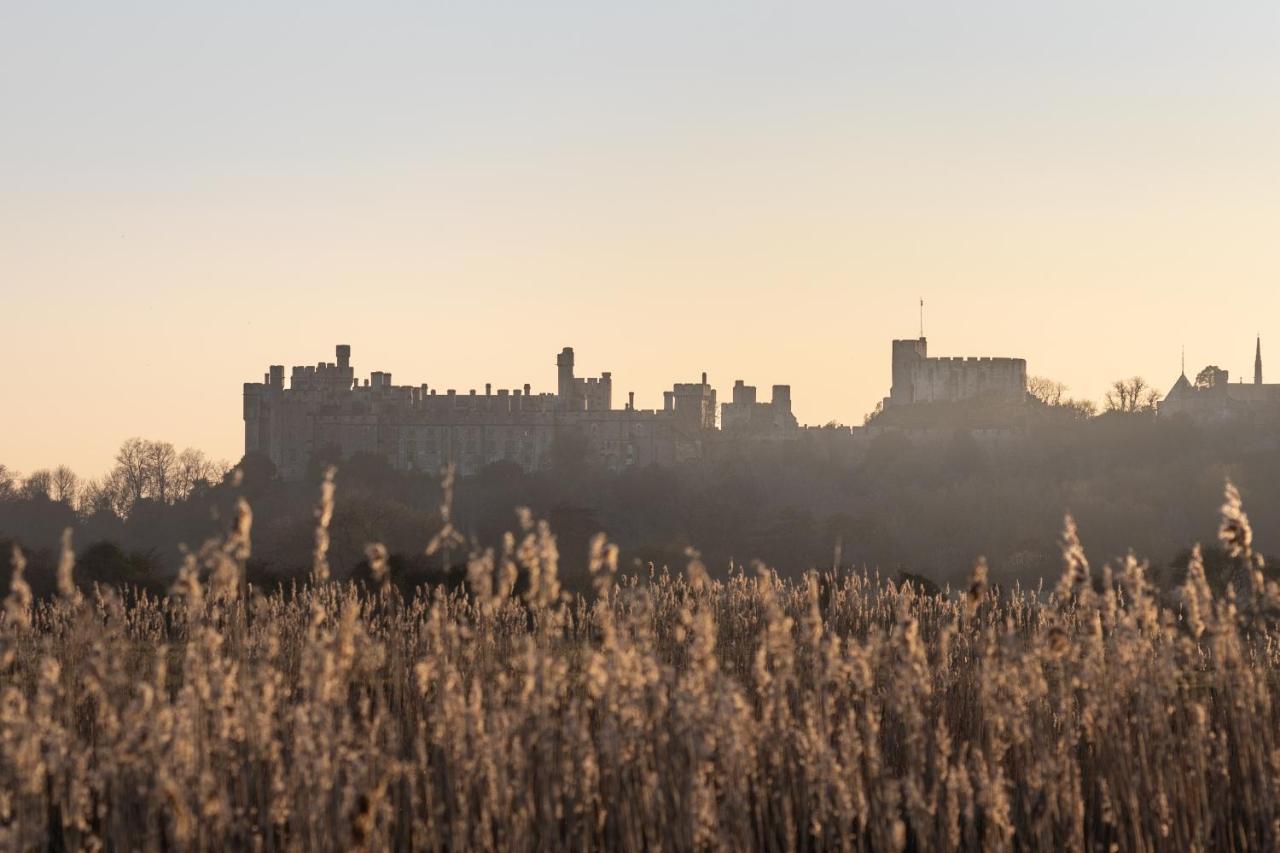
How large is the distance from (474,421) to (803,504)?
78.8 feet

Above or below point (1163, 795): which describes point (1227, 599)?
above

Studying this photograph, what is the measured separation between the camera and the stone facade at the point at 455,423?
7900cm

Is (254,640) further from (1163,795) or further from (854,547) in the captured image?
(854,547)

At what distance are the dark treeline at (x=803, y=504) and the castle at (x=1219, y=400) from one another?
5565 mm

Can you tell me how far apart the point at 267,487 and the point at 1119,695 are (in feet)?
201

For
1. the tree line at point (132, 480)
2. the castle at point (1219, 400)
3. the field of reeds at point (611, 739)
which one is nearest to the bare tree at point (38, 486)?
the tree line at point (132, 480)

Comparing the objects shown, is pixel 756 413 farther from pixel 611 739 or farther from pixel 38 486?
pixel 611 739

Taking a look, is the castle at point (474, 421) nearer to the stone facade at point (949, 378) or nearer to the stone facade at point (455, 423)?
the stone facade at point (455, 423)

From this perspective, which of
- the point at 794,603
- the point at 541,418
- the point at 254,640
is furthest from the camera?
the point at 541,418

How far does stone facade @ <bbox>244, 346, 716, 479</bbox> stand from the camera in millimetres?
79000

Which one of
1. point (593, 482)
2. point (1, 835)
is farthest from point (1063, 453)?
point (1, 835)

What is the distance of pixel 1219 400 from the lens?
80.2 m

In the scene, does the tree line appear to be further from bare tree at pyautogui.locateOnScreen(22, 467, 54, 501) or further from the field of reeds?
the field of reeds

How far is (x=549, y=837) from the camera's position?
6.77 metres
